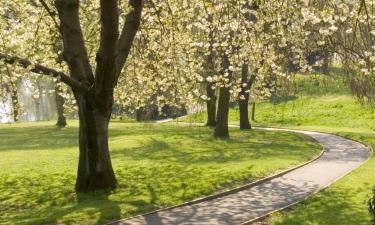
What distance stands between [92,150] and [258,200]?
14.8 ft

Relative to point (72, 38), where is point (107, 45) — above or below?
below

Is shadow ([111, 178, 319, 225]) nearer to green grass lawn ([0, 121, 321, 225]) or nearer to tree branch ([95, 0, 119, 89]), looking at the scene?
green grass lawn ([0, 121, 321, 225])

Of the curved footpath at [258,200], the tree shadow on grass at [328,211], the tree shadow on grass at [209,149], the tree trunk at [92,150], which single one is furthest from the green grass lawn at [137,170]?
the tree shadow on grass at [328,211]

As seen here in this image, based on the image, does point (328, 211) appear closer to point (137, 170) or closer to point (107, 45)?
point (107, 45)

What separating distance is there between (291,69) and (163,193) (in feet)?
29.3

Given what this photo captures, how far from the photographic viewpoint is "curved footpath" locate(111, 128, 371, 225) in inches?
423

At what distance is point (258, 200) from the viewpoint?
41.4ft

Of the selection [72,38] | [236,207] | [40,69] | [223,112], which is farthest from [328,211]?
[223,112]

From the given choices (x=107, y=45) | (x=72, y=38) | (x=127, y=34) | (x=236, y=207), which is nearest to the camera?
(x=236, y=207)

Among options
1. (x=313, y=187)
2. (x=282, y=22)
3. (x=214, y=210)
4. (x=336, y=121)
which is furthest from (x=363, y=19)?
(x=336, y=121)

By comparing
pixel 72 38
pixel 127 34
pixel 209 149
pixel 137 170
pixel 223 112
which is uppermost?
pixel 127 34

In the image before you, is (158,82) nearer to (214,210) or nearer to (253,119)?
(214,210)

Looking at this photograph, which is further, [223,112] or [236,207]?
[223,112]

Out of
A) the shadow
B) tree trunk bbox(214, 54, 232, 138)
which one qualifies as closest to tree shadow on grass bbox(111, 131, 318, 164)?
tree trunk bbox(214, 54, 232, 138)
